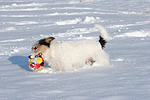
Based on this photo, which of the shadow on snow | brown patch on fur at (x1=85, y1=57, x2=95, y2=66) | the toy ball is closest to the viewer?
the toy ball

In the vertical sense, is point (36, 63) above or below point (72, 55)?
below

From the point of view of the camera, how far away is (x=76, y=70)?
15.5 feet

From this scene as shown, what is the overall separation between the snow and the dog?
190mm

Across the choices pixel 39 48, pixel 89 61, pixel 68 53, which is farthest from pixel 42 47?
pixel 89 61

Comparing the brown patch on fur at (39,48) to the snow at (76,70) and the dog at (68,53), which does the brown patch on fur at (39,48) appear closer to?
the dog at (68,53)

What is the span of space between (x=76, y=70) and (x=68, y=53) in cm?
36

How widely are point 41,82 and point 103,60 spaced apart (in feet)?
5.08

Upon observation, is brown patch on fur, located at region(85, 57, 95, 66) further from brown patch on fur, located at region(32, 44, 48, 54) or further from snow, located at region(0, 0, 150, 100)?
brown patch on fur, located at region(32, 44, 48, 54)

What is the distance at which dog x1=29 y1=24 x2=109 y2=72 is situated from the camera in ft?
15.8

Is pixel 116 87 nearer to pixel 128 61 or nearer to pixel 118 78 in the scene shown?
pixel 118 78

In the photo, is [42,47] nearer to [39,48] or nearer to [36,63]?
[39,48]

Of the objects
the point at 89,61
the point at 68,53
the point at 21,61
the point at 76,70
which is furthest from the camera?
the point at 21,61

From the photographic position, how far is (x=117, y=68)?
4766 millimetres

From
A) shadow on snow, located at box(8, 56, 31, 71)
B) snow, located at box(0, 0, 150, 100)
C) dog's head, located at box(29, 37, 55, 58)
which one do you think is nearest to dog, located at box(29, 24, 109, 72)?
dog's head, located at box(29, 37, 55, 58)
